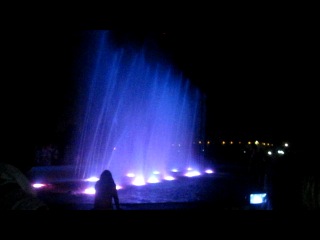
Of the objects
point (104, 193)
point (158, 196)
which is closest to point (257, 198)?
point (104, 193)

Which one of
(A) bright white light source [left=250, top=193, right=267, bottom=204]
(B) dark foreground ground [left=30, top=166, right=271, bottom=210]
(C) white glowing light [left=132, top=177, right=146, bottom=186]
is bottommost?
(B) dark foreground ground [left=30, top=166, right=271, bottom=210]

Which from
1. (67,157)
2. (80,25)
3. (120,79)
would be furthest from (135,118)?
(80,25)

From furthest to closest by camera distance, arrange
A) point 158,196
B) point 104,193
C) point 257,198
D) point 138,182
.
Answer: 1. point 138,182
2. point 158,196
3. point 104,193
4. point 257,198

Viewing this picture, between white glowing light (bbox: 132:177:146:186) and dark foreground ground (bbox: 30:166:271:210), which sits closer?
dark foreground ground (bbox: 30:166:271:210)

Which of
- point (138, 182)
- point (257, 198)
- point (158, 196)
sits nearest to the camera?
point (257, 198)

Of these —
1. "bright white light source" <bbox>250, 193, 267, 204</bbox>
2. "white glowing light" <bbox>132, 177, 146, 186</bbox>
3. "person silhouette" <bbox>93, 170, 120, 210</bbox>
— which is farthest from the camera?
"white glowing light" <bbox>132, 177, 146, 186</bbox>

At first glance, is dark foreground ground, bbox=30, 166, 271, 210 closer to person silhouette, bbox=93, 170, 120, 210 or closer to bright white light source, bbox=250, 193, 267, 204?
person silhouette, bbox=93, 170, 120, 210

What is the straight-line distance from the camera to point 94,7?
3.31 meters

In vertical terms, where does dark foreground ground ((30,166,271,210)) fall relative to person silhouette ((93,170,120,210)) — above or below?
below

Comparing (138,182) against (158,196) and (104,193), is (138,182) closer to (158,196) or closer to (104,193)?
(158,196)

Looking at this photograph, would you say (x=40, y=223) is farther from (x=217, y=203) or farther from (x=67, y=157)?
(x=67, y=157)

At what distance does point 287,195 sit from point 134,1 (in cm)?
227

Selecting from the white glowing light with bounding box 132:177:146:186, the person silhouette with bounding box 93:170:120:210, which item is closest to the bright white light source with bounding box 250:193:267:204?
the person silhouette with bounding box 93:170:120:210

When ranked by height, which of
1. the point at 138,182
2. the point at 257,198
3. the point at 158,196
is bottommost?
the point at 158,196
